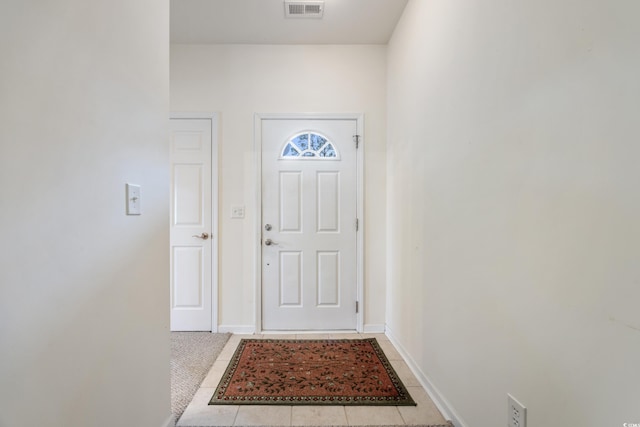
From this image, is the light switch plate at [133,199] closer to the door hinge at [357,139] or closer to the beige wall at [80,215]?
the beige wall at [80,215]

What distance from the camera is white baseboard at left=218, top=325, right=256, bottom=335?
2.67m

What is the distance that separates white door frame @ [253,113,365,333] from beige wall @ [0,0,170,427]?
1339mm

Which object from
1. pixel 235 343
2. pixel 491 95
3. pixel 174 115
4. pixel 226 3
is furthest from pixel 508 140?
pixel 174 115

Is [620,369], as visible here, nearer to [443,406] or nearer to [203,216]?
[443,406]

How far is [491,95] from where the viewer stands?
3.96 ft

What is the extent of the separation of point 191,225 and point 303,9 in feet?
6.71

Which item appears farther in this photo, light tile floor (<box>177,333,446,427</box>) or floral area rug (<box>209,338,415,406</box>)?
floral area rug (<box>209,338,415,406</box>)

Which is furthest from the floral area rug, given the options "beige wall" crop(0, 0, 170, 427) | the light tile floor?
"beige wall" crop(0, 0, 170, 427)

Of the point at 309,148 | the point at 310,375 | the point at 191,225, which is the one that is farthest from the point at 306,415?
the point at 309,148

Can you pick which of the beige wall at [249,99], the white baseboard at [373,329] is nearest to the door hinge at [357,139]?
the beige wall at [249,99]

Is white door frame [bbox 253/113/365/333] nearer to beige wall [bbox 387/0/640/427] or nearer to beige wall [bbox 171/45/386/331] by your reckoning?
beige wall [bbox 171/45/386/331]

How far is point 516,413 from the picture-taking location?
3.40ft

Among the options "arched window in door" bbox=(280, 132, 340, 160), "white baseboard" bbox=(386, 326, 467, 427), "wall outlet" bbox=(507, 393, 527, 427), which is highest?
"arched window in door" bbox=(280, 132, 340, 160)

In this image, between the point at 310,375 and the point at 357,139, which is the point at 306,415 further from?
the point at 357,139
